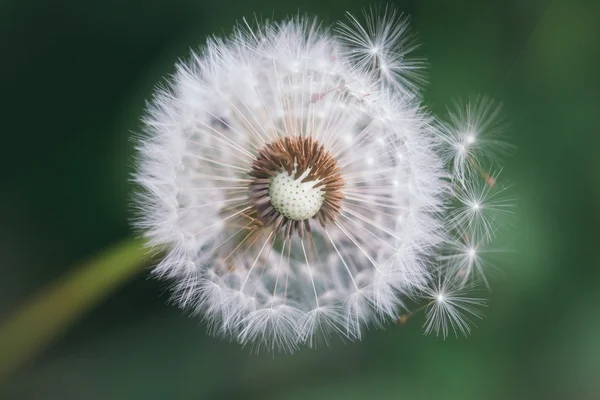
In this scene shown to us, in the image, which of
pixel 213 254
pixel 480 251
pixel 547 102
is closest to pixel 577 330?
pixel 480 251

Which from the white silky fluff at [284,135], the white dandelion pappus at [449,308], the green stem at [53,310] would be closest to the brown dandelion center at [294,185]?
the white silky fluff at [284,135]

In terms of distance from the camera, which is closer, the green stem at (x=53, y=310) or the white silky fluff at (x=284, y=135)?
the white silky fluff at (x=284, y=135)

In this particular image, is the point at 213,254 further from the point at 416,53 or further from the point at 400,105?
the point at 416,53

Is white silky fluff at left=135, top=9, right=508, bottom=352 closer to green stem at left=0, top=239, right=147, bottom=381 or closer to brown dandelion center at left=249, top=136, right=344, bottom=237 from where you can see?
brown dandelion center at left=249, top=136, right=344, bottom=237

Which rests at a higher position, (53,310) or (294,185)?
(294,185)

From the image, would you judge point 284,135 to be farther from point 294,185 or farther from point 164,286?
point 164,286

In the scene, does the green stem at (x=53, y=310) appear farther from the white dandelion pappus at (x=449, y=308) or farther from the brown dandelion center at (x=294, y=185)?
the white dandelion pappus at (x=449, y=308)

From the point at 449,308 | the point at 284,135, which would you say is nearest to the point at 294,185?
the point at 284,135
